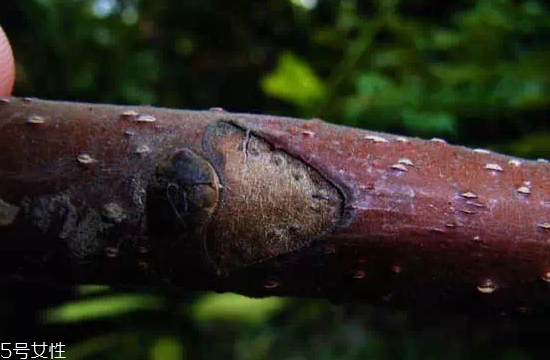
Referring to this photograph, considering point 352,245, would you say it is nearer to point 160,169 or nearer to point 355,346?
point 160,169

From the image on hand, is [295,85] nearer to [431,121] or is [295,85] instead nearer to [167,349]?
[431,121]

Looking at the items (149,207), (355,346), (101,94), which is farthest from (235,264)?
(101,94)

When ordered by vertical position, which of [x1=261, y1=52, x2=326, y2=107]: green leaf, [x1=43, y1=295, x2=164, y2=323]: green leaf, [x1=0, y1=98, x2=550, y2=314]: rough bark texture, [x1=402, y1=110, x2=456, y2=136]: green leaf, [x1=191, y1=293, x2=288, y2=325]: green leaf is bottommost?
[x1=0, y1=98, x2=550, y2=314]: rough bark texture

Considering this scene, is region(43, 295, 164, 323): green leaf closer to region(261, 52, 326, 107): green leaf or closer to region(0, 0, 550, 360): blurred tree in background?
region(0, 0, 550, 360): blurred tree in background

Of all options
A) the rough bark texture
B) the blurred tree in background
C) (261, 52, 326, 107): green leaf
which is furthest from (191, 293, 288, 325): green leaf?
the rough bark texture

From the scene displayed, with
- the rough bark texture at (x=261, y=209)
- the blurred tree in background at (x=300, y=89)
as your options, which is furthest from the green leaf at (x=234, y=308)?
the rough bark texture at (x=261, y=209)
